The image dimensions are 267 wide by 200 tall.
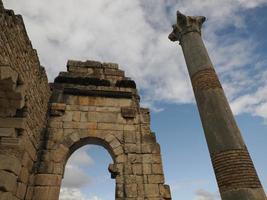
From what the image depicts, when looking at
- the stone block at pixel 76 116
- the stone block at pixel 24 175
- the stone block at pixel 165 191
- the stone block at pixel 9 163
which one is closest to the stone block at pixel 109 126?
the stone block at pixel 76 116

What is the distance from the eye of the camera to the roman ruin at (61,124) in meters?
4.73

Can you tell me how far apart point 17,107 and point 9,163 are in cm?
113

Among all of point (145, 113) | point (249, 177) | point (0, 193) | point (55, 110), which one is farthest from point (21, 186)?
point (249, 177)

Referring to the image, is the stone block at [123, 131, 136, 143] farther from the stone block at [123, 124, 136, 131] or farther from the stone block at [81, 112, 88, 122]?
the stone block at [81, 112, 88, 122]

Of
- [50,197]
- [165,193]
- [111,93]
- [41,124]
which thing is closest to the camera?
[50,197]

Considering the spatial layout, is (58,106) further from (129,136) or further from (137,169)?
(137,169)

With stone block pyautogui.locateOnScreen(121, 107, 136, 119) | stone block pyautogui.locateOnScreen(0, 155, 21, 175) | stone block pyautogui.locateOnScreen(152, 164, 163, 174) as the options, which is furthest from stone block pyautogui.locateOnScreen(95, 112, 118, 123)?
stone block pyautogui.locateOnScreen(0, 155, 21, 175)

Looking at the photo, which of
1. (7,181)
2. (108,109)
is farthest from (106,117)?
(7,181)

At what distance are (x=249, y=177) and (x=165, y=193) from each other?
6.78ft

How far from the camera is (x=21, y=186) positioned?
5234mm

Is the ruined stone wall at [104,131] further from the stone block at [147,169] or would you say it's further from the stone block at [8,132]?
the stone block at [8,132]

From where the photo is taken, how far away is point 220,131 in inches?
221

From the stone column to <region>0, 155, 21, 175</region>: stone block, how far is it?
4188 millimetres

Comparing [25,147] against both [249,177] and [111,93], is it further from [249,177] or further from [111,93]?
[249,177]
